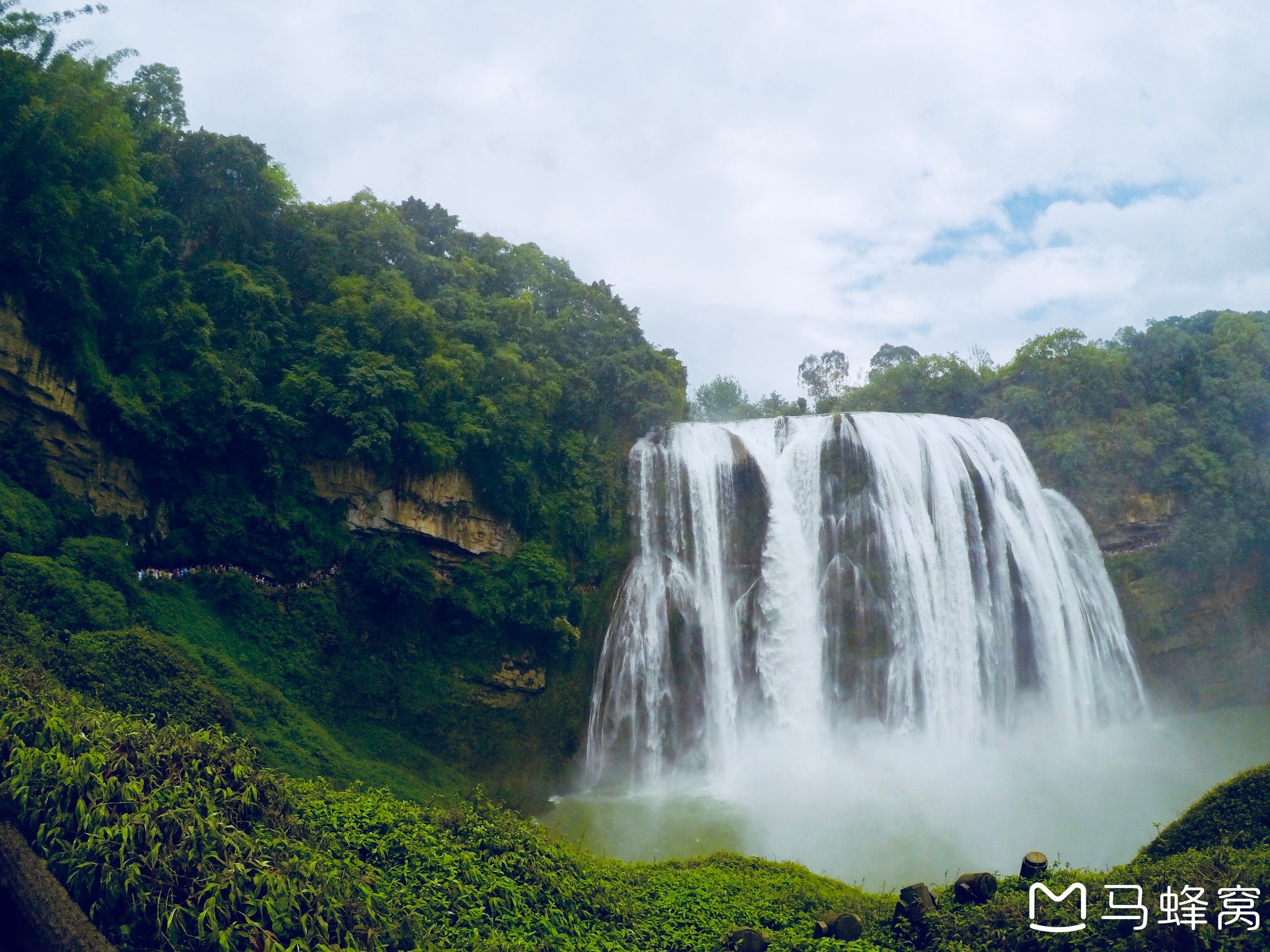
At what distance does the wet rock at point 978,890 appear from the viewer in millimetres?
8398

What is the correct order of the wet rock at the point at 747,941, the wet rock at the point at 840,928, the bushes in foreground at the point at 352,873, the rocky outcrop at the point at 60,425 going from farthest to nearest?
the rocky outcrop at the point at 60,425 → the wet rock at the point at 840,928 → the wet rock at the point at 747,941 → the bushes in foreground at the point at 352,873

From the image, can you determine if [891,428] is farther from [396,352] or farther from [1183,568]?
[396,352]

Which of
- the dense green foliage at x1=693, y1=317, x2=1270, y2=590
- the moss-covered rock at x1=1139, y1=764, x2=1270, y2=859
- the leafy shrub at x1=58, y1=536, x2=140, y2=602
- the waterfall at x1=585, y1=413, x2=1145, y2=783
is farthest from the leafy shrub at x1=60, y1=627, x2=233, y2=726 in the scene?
the dense green foliage at x1=693, y1=317, x2=1270, y2=590

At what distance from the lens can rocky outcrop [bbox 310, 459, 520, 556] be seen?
56.7 feet

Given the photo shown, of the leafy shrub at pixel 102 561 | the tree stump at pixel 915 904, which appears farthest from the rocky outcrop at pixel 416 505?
the tree stump at pixel 915 904

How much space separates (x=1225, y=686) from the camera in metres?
24.5

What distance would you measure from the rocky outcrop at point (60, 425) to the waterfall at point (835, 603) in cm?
1059

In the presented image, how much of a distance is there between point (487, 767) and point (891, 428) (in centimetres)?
1347

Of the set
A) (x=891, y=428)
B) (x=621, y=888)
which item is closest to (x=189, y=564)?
(x=621, y=888)

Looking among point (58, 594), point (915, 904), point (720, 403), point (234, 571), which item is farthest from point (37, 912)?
point (720, 403)

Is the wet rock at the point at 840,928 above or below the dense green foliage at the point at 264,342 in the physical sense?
below

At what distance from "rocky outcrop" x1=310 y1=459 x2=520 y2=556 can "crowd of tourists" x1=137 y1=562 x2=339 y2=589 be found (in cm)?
123

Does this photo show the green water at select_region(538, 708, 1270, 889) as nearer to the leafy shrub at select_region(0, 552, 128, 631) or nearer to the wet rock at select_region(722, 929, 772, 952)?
the wet rock at select_region(722, 929, 772, 952)

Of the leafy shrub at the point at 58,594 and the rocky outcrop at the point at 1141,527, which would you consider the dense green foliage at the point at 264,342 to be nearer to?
the leafy shrub at the point at 58,594
